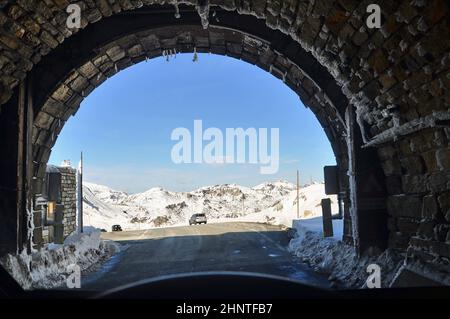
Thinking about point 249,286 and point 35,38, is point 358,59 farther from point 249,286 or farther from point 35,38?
point 249,286

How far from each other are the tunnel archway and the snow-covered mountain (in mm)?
32040

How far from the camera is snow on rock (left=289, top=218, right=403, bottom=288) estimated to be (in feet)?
25.9

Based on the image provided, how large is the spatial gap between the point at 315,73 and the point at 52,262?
7.93 metres

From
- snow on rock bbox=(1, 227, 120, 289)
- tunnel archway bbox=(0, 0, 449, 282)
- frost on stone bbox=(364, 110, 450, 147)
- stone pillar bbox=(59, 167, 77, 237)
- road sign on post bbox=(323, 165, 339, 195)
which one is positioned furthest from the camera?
stone pillar bbox=(59, 167, 77, 237)

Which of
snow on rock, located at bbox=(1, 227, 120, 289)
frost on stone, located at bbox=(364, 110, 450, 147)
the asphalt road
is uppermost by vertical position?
frost on stone, located at bbox=(364, 110, 450, 147)

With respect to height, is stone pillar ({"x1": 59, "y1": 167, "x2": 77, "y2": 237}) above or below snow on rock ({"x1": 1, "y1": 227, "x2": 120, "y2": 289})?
above

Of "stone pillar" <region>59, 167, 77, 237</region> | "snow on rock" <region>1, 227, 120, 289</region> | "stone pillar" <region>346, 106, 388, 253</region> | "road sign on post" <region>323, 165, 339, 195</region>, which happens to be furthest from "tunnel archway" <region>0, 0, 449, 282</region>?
"stone pillar" <region>59, 167, 77, 237</region>

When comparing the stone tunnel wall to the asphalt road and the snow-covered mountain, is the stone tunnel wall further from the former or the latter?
the snow-covered mountain

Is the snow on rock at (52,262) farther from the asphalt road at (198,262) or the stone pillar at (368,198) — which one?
the stone pillar at (368,198)

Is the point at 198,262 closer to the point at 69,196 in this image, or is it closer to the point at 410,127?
the point at 410,127

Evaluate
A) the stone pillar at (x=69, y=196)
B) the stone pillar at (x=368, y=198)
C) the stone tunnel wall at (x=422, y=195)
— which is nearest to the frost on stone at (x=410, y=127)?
the stone tunnel wall at (x=422, y=195)

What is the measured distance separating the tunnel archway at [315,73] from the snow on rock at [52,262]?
0.60 m

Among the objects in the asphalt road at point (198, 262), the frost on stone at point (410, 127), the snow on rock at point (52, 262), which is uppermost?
the frost on stone at point (410, 127)

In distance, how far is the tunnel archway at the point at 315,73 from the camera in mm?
5676
